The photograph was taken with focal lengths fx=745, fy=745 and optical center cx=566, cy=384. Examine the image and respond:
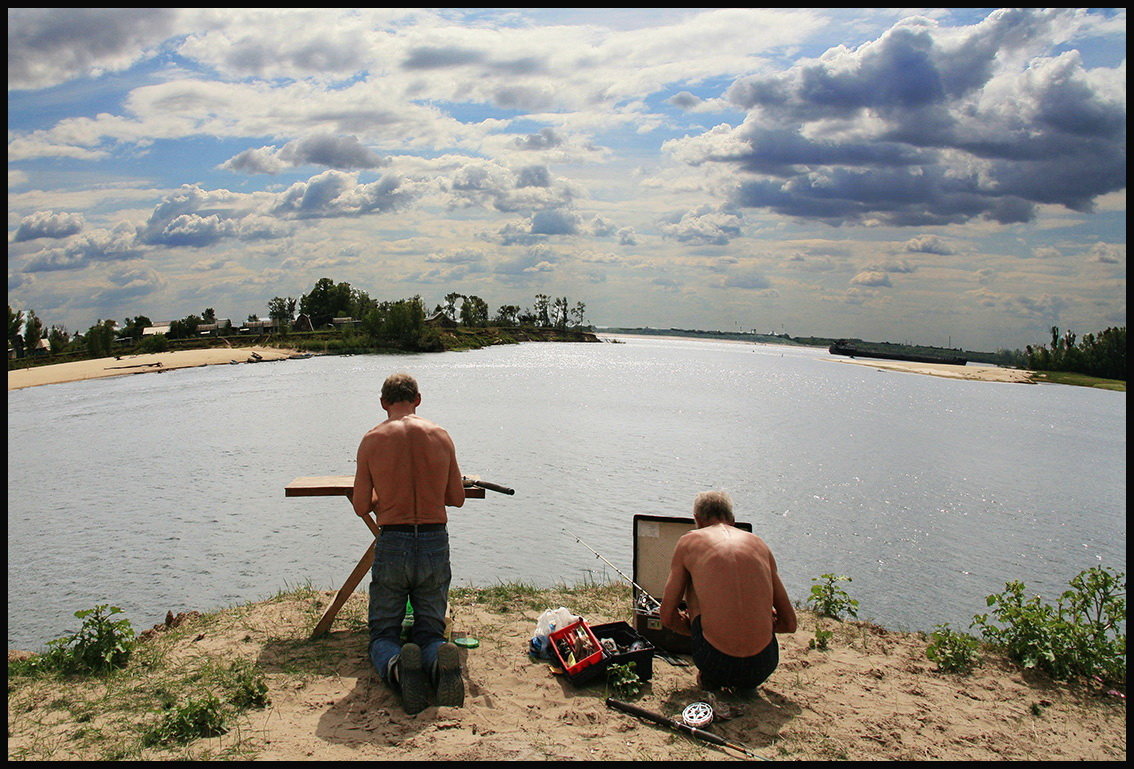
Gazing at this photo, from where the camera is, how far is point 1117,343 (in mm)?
80688

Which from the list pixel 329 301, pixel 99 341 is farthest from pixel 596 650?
pixel 329 301

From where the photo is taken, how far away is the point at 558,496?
1689cm

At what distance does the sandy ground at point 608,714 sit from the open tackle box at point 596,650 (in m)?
0.12

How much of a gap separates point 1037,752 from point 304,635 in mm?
5699

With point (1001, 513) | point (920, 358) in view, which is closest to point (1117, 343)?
point (920, 358)

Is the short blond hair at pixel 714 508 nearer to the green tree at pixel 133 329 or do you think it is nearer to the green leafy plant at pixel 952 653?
the green leafy plant at pixel 952 653

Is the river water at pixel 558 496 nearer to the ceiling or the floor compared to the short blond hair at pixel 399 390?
nearer to the floor

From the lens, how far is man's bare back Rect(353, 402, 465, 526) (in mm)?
5629

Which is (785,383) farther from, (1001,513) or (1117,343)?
(1001,513)

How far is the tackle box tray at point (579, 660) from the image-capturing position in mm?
5539

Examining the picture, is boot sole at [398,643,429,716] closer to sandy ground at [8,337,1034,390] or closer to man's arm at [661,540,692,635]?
man's arm at [661,540,692,635]

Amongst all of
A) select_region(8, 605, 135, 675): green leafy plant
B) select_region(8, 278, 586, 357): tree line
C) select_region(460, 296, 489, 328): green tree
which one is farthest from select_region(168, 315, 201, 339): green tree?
select_region(8, 605, 135, 675): green leafy plant

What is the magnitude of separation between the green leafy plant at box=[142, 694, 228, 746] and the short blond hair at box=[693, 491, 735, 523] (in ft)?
11.6

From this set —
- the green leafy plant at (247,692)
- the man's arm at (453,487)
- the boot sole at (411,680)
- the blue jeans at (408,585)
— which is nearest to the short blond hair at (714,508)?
the man's arm at (453,487)
